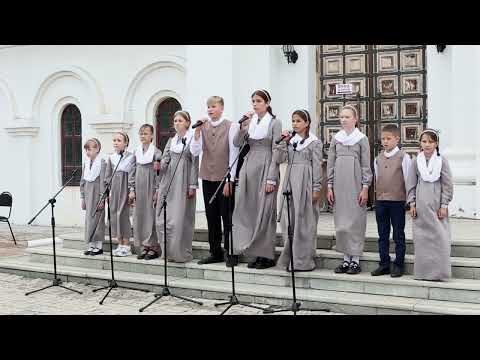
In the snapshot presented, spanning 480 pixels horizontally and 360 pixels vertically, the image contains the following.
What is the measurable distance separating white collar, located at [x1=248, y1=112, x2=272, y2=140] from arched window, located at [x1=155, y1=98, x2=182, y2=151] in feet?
20.8

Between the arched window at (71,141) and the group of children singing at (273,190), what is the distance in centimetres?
645

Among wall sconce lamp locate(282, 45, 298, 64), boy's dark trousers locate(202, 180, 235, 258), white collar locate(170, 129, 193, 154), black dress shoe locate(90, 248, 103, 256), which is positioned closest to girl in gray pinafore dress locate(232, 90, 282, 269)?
boy's dark trousers locate(202, 180, 235, 258)

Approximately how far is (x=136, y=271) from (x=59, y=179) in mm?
7361

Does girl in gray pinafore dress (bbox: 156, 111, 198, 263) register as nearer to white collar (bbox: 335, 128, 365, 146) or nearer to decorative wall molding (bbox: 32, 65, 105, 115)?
white collar (bbox: 335, 128, 365, 146)

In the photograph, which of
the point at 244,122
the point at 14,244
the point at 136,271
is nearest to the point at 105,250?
the point at 136,271

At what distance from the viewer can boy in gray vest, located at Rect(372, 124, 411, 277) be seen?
21.5 ft

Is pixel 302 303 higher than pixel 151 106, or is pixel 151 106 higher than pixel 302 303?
pixel 151 106

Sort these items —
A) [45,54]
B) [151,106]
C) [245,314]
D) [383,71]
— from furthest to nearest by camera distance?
1. [45,54]
2. [151,106]
3. [383,71]
4. [245,314]

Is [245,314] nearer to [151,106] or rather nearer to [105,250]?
[105,250]

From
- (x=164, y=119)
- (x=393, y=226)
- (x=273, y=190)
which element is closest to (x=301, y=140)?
(x=273, y=190)

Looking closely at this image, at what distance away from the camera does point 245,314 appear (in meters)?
6.48

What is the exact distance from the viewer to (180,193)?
776cm

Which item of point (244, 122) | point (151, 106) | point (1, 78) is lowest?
point (244, 122)

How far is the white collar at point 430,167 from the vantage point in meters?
6.32
